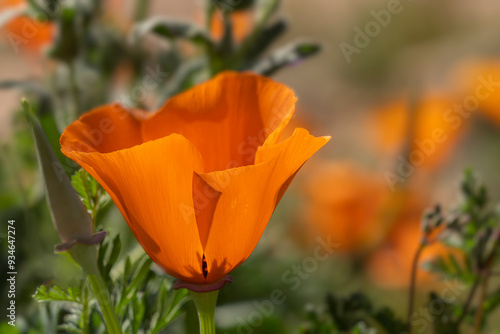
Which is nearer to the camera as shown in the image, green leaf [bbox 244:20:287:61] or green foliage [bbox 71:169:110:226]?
green foliage [bbox 71:169:110:226]

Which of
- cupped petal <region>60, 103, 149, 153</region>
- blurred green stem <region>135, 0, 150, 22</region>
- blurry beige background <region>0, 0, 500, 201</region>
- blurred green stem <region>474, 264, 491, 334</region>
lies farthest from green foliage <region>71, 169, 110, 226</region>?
blurry beige background <region>0, 0, 500, 201</region>

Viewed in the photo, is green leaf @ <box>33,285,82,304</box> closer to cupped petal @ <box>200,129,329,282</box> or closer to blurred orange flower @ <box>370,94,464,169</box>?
cupped petal @ <box>200,129,329,282</box>

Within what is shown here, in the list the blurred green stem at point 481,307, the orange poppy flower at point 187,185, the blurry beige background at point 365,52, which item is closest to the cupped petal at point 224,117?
the orange poppy flower at point 187,185

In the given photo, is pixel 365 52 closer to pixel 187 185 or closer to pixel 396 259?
pixel 396 259

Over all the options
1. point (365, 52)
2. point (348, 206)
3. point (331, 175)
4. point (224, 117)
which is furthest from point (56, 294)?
point (365, 52)

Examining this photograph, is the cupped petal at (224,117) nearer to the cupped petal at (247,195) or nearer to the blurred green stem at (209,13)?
the cupped petal at (247,195)

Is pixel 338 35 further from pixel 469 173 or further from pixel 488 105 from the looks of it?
pixel 469 173

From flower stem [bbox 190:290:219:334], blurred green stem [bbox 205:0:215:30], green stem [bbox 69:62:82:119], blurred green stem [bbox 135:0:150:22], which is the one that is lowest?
flower stem [bbox 190:290:219:334]
